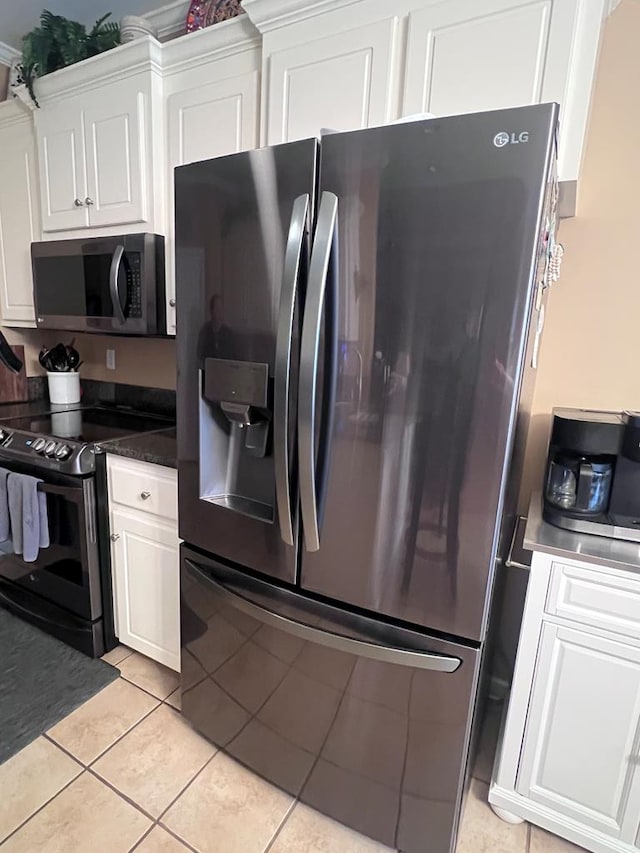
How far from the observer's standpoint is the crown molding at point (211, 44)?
1.50 meters

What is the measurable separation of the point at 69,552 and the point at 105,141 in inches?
64.0

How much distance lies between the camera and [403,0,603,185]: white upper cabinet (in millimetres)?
1089

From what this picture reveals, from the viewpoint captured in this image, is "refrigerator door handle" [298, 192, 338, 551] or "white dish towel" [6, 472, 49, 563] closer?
"refrigerator door handle" [298, 192, 338, 551]

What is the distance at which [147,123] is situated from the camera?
171 cm

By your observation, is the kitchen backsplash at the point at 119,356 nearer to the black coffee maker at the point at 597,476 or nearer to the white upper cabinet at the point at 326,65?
the white upper cabinet at the point at 326,65

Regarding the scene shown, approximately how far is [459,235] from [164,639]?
5.48 ft

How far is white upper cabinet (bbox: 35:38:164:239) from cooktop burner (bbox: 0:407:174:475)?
83 cm

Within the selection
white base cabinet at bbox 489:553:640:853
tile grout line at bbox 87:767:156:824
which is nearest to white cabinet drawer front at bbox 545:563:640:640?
white base cabinet at bbox 489:553:640:853

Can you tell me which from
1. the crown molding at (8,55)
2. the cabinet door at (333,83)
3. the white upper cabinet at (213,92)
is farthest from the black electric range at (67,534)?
the crown molding at (8,55)

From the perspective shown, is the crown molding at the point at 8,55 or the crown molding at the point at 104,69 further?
the crown molding at the point at 8,55

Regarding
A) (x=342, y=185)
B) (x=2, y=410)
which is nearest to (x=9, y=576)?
(x=2, y=410)

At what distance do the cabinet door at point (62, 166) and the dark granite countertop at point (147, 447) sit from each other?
0.97 m

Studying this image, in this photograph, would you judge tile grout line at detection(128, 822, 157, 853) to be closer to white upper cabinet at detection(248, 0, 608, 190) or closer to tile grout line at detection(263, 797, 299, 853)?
tile grout line at detection(263, 797, 299, 853)

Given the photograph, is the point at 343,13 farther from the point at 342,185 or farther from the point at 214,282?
the point at 214,282
